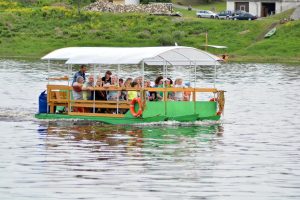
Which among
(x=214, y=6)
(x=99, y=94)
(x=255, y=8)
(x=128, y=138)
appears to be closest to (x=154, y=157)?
(x=128, y=138)

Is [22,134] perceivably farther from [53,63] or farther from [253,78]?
[53,63]

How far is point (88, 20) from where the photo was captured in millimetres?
109062

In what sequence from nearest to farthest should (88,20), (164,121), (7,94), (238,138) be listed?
(238,138) < (164,121) < (7,94) < (88,20)

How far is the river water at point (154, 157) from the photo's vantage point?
2556 cm

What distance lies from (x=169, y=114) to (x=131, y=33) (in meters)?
63.3

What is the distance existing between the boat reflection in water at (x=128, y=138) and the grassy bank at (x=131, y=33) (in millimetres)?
52683

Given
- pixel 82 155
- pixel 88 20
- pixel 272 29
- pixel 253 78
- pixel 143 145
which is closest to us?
pixel 82 155

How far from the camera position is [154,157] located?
30.7 metres

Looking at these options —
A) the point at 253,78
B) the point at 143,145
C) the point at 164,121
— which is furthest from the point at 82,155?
the point at 253,78

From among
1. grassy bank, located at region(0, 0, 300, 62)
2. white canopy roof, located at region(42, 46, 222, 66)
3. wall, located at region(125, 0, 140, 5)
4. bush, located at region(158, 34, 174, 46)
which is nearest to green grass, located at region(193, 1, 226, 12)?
wall, located at region(125, 0, 140, 5)

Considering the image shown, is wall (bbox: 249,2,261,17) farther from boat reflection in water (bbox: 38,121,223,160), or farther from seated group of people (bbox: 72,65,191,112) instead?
boat reflection in water (bbox: 38,121,223,160)

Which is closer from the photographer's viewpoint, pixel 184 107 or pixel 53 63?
pixel 184 107

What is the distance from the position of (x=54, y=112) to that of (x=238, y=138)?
7930 mm

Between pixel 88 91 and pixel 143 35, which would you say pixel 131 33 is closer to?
pixel 143 35
